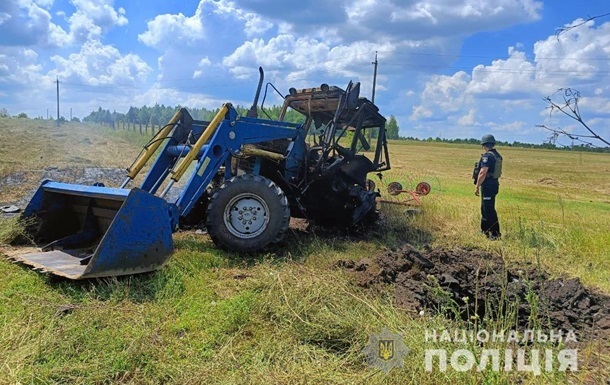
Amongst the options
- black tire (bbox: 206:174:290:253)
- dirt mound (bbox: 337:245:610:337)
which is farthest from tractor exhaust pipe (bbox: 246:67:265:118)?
dirt mound (bbox: 337:245:610:337)

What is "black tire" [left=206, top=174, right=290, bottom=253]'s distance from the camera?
570 cm

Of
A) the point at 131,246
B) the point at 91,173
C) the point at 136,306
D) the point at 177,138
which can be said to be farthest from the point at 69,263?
the point at 91,173

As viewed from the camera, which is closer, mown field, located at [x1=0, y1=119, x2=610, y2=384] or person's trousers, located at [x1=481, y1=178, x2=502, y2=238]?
mown field, located at [x1=0, y1=119, x2=610, y2=384]

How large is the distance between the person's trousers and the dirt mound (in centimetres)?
212

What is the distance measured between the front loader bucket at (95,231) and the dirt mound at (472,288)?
2149mm

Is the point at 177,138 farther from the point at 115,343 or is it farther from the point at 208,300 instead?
the point at 115,343

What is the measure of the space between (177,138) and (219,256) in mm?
2206

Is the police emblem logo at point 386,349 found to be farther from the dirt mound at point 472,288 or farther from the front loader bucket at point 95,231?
the front loader bucket at point 95,231

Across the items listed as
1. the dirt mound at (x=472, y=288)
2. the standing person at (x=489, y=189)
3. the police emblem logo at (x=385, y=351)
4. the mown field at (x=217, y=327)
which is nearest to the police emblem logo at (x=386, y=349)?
the police emblem logo at (x=385, y=351)

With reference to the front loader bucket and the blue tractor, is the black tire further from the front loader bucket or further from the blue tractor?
the front loader bucket

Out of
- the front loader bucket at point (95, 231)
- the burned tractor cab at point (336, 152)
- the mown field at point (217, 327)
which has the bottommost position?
the mown field at point (217, 327)

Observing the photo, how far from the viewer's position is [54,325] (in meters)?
3.43

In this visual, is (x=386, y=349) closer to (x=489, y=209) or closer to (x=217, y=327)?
(x=217, y=327)

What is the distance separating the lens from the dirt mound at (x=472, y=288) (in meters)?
4.17
